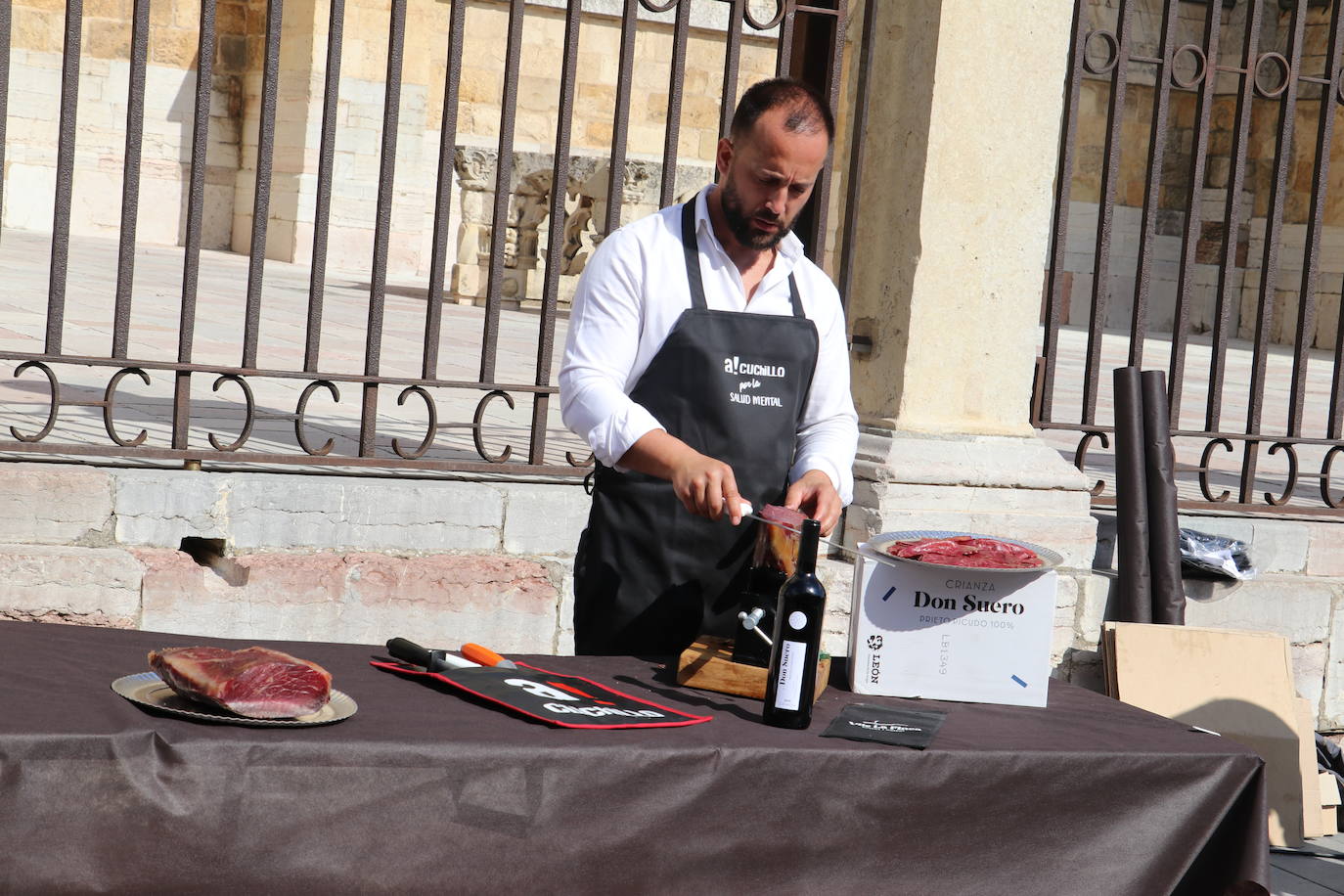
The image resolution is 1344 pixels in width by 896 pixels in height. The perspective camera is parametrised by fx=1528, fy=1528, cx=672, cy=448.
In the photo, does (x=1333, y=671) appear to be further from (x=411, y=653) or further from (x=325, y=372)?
(x=411, y=653)

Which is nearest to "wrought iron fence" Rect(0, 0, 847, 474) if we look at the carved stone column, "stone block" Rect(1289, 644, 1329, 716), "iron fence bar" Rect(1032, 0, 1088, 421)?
"iron fence bar" Rect(1032, 0, 1088, 421)

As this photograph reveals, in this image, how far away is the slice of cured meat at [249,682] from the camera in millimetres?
2025

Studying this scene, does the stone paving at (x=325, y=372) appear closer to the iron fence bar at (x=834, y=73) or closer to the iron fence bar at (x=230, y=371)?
the iron fence bar at (x=230, y=371)

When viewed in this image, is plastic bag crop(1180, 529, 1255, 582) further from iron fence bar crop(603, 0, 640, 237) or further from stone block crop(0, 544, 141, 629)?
stone block crop(0, 544, 141, 629)

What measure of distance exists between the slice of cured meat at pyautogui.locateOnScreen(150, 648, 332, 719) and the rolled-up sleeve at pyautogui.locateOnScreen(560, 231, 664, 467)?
31.2 inches

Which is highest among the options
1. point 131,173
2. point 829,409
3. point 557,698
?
point 131,173

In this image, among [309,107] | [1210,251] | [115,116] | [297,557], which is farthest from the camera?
[1210,251]

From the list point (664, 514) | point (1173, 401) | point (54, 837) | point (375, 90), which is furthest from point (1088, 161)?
point (54, 837)

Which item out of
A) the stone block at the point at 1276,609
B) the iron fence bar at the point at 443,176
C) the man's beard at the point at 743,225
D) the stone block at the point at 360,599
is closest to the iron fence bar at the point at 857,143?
the iron fence bar at the point at 443,176

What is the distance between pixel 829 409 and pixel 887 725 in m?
0.78

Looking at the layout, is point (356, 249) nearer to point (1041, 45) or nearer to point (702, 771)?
point (1041, 45)

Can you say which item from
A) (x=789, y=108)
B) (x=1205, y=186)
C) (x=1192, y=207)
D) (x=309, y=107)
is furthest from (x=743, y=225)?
(x=1205, y=186)

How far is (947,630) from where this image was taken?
2.63 m

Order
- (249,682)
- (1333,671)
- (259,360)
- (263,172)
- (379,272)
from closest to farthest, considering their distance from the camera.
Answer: (249,682) < (263,172) < (379,272) < (1333,671) < (259,360)
